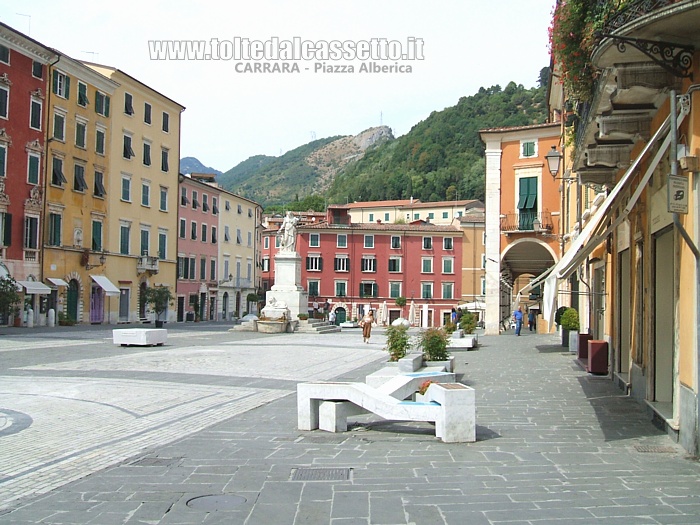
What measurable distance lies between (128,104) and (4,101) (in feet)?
45.5

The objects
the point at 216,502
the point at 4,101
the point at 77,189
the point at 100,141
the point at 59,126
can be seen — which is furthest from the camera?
the point at 100,141

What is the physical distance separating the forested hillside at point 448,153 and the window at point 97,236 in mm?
78210

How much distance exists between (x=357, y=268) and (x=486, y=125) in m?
66.3

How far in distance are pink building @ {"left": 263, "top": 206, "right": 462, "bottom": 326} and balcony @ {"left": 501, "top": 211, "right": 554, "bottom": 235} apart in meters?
40.5

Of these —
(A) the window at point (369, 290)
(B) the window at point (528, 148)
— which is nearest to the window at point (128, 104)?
(B) the window at point (528, 148)

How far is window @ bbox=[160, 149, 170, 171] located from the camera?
187 feet

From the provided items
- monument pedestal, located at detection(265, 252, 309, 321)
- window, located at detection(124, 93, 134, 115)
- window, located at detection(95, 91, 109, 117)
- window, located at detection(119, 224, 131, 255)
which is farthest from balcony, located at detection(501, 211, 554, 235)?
window, located at detection(124, 93, 134, 115)

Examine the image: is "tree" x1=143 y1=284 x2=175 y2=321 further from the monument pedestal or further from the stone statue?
the monument pedestal

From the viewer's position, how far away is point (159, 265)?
56562 mm

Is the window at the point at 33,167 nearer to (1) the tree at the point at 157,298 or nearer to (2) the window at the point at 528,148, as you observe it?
(1) the tree at the point at 157,298

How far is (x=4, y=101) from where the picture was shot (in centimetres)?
3884

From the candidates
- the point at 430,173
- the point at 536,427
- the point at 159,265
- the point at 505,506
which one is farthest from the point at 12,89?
the point at 430,173

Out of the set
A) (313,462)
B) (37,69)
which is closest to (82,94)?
(37,69)

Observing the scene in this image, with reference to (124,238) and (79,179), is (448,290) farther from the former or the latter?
(79,179)
